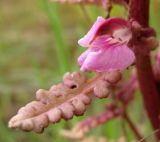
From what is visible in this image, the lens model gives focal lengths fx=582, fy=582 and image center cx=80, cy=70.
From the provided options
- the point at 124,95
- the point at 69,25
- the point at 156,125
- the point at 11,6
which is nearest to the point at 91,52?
the point at 156,125

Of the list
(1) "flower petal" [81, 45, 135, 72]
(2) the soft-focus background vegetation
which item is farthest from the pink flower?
(2) the soft-focus background vegetation

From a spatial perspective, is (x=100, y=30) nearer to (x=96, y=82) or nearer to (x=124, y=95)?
(x=96, y=82)

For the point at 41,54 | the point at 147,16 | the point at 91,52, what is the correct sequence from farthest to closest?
the point at 41,54 → the point at 147,16 → the point at 91,52

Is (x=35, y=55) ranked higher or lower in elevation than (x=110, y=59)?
lower

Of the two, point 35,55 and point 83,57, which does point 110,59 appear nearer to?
point 83,57

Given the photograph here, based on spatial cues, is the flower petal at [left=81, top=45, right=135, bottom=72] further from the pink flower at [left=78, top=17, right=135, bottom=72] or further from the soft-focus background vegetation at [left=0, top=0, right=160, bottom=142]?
the soft-focus background vegetation at [left=0, top=0, right=160, bottom=142]

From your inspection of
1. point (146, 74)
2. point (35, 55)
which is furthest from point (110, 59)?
point (35, 55)
